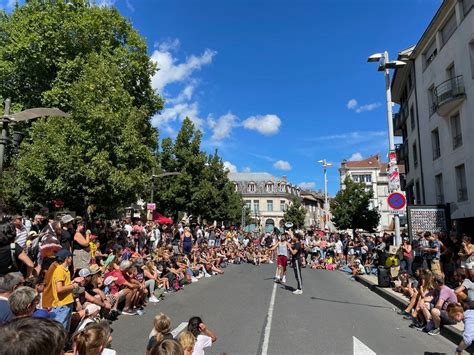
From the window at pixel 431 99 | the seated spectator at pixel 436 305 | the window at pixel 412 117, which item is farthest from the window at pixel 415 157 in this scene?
the seated spectator at pixel 436 305

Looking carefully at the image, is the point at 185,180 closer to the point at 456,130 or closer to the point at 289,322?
the point at 456,130

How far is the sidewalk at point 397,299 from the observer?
7.12 m

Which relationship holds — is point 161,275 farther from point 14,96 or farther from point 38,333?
point 14,96

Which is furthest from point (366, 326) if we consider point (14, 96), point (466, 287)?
point (14, 96)

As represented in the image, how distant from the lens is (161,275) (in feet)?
43.8

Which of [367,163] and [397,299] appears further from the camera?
[367,163]

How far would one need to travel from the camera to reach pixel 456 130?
19.6 m

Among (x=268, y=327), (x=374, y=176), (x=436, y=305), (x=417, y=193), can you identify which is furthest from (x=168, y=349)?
(x=374, y=176)

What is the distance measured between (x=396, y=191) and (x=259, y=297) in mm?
5268

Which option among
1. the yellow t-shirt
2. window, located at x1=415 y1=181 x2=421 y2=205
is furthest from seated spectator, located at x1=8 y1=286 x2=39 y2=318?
window, located at x1=415 y1=181 x2=421 y2=205

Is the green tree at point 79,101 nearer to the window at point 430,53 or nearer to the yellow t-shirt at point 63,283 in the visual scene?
the yellow t-shirt at point 63,283

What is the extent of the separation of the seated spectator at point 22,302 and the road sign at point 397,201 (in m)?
9.93

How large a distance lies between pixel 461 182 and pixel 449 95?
4.40 meters

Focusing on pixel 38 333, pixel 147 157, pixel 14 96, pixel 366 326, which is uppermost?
pixel 14 96
